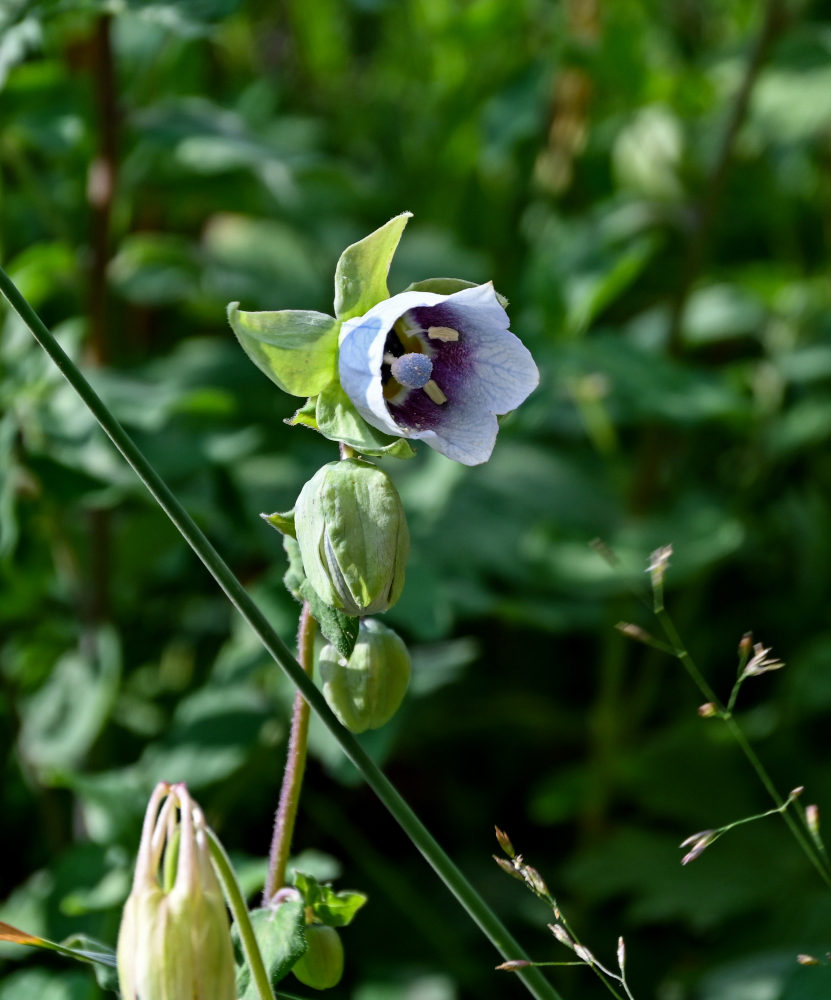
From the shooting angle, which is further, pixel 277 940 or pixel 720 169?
pixel 720 169

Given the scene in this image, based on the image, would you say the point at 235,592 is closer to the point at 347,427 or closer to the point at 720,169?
the point at 347,427

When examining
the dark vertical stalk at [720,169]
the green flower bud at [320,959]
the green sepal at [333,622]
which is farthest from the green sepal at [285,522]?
the dark vertical stalk at [720,169]

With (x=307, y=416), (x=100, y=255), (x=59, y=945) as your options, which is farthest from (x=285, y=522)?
(x=100, y=255)

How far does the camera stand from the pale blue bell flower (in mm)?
660

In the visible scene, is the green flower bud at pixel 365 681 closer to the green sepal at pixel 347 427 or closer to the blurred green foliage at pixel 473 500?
the green sepal at pixel 347 427

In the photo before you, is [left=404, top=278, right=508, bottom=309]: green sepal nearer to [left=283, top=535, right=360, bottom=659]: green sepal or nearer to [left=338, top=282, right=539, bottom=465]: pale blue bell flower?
[left=338, top=282, right=539, bottom=465]: pale blue bell flower

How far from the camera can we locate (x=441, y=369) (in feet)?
2.45

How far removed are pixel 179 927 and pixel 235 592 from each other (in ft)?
0.57

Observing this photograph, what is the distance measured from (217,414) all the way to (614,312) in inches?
45.6

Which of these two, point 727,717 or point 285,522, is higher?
point 285,522

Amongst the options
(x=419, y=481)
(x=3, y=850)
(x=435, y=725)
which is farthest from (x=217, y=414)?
(x=3, y=850)

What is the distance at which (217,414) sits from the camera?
1479 millimetres

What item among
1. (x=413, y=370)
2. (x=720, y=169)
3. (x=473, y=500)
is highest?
(x=413, y=370)

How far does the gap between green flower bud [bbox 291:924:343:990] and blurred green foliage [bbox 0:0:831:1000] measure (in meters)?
0.35
